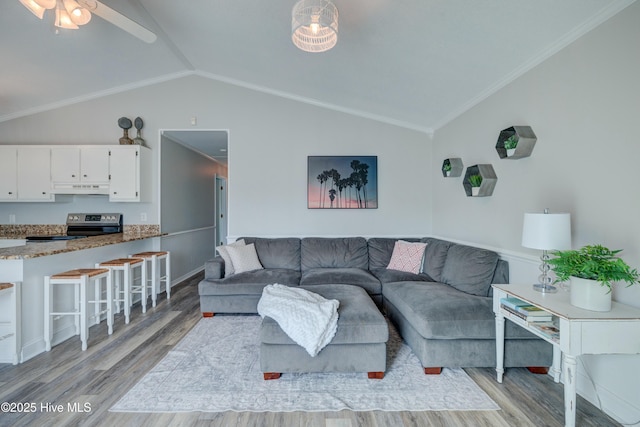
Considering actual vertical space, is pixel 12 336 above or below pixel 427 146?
below

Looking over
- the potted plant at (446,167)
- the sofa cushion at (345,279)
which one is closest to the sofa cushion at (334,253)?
the sofa cushion at (345,279)

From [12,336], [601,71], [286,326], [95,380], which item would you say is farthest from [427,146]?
[12,336]

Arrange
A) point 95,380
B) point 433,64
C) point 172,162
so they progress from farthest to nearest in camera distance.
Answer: point 172,162
point 433,64
point 95,380

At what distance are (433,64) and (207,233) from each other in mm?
5227

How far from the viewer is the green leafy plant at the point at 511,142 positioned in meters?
2.29

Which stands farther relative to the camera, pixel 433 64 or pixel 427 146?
pixel 427 146

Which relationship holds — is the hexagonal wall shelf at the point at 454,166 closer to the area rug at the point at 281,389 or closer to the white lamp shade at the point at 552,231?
the white lamp shade at the point at 552,231

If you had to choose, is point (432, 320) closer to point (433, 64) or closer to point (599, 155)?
point (599, 155)

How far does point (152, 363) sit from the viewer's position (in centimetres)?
223

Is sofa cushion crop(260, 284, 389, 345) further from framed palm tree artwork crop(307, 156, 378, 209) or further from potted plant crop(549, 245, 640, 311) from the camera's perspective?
framed palm tree artwork crop(307, 156, 378, 209)

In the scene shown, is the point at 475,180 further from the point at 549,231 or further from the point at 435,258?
the point at 549,231

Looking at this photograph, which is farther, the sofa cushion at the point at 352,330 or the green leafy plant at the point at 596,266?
the sofa cushion at the point at 352,330

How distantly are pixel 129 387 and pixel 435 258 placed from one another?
10.2ft

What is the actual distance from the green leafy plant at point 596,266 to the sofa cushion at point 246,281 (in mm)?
2439
